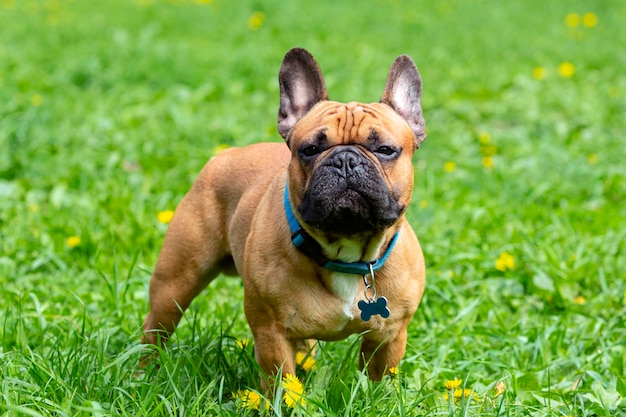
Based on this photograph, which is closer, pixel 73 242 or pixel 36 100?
pixel 73 242

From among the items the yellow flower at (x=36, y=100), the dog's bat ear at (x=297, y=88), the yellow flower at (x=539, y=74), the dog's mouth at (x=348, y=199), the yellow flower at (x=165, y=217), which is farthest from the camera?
the yellow flower at (x=539, y=74)

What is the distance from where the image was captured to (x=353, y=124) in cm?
338

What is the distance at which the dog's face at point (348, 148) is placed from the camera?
3189 mm

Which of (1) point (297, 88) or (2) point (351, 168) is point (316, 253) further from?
(1) point (297, 88)

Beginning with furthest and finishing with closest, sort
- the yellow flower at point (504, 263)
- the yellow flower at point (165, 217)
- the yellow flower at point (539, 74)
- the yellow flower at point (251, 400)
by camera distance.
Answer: the yellow flower at point (539, 74)
the yellow flower at point (165, 217)
the yellow flower at point (504, 263)
the yellow flower at point (251, 400)

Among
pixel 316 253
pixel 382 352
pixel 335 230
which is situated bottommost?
pixel 382 352

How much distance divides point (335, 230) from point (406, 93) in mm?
824

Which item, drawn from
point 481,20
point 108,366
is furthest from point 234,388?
point 481,20

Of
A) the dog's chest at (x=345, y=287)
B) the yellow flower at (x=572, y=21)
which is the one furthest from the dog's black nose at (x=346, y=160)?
the yellow flower at (x=572, y=21)

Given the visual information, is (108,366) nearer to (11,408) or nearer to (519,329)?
(11,408)

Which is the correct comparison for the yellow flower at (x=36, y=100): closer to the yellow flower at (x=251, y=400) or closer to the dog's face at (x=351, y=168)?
the dog's face at (x=351, y=168)

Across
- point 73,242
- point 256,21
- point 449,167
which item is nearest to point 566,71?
point 449,167

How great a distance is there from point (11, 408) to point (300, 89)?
1.76 m

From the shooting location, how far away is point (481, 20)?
12.1 metres
